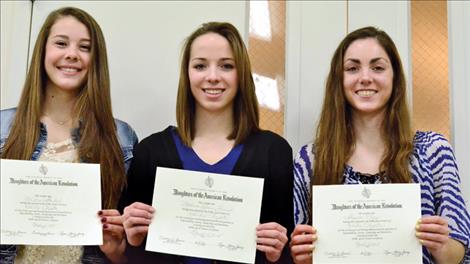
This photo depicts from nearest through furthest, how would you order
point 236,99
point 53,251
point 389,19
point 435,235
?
point 435,235, point 53,251, point 236,99, point 389,19

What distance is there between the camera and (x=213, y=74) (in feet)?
6.23

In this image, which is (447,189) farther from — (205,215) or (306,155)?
→ (205,215)

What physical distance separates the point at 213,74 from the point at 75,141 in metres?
0.50

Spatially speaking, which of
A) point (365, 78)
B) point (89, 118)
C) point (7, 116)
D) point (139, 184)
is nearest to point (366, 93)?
point (365, 78)

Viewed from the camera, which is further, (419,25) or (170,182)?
(419,25)

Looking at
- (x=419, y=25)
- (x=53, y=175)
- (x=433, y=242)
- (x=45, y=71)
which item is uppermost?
(x=419, y=25)

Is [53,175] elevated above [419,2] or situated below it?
A: below

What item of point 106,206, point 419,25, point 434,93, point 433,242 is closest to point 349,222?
point 433,242

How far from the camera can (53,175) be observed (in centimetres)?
167

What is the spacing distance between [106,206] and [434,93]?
4.44 feet

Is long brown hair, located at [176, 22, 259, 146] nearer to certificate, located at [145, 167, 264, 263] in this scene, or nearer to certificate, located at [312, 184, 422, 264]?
certificate, located at [145, 167, 264, 263]

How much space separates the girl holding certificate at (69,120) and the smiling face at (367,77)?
79 centimetres

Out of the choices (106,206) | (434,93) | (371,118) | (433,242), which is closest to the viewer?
(433,242)

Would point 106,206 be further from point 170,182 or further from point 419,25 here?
point 419,25
